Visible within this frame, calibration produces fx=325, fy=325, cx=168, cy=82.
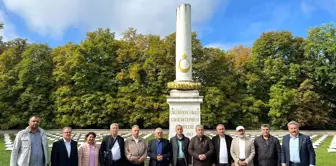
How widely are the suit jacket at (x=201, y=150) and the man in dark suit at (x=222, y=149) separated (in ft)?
0.40

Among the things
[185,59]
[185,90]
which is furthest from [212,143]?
[185,59]

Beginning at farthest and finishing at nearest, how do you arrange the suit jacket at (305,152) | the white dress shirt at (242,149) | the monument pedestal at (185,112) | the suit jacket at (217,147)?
the monument pedestal at (185,112) → the suit jacket at (217,147) → the white dress shirt at (242,149) → the suit jacket at (305,152)

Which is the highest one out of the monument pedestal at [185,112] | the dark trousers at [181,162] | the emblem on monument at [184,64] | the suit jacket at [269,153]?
the emblem on monument at [184,64]

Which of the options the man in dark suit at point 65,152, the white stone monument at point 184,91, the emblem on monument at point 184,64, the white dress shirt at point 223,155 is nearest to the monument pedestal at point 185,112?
the white stone monument at point 184,91

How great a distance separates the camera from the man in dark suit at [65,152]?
5.57 m

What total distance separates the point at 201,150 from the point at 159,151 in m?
0.83

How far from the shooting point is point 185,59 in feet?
35.9

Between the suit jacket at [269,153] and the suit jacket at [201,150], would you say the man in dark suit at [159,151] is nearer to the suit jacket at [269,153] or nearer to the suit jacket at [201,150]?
the suit jacket at [201,150]

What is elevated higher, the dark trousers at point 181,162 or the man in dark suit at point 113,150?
the man in dark suit at point 113,150

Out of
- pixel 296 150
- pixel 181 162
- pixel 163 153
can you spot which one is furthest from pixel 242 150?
pixel 163 153

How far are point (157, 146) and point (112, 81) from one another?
17.5 m

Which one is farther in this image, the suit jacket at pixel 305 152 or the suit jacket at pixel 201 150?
the suit jacket at pixel 201 150

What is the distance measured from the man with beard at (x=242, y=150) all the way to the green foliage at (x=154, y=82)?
608 inches

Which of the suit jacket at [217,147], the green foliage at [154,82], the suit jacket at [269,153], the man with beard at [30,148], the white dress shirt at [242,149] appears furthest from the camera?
the green foliage at [154,82]
